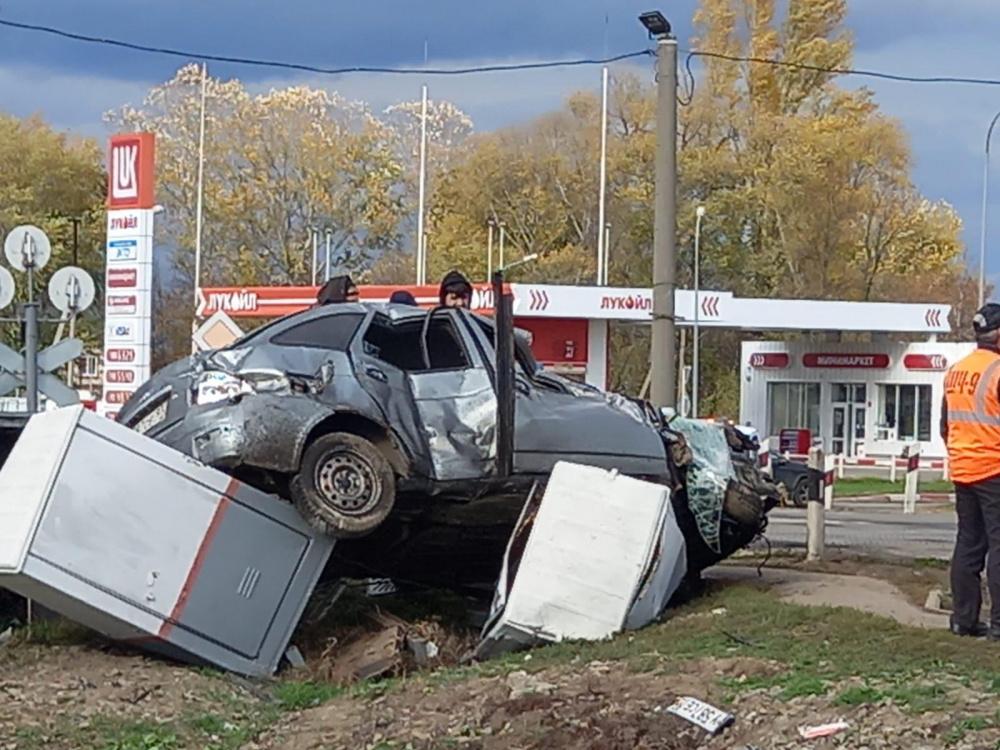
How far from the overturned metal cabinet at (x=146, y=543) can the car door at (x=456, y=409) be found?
0.99 m

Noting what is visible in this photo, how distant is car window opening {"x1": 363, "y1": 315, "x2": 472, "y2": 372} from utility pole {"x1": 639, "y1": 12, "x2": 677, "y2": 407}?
4.88m

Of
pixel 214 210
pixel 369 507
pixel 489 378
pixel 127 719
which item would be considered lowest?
pixel 127 719

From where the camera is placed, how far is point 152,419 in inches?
372

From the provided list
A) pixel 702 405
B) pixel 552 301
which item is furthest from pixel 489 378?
pixel 702 405

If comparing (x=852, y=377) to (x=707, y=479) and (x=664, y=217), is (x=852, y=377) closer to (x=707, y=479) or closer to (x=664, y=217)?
(x=664, y=217)

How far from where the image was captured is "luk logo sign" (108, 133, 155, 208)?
20438mm

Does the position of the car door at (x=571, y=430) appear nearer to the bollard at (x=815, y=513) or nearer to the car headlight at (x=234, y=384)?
the car headlight at (x=234, y=384)

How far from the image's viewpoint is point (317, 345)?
9703 mm

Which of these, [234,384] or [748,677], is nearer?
[748,677]

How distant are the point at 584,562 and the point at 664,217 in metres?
6.72

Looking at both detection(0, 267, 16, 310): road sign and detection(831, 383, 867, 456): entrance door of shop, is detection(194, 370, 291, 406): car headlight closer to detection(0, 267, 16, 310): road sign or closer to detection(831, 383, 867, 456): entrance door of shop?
detection(0, 267, 16, 310): road sign

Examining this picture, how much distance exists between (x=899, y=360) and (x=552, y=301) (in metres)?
11.3

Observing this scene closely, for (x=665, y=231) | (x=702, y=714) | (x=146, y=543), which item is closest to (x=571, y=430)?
(x=146, y=543)

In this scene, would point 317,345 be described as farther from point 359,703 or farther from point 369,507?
point 359,703
